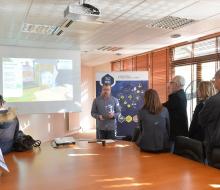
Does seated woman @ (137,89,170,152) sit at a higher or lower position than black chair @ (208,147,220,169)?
higher

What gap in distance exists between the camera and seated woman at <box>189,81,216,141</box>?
310 cm

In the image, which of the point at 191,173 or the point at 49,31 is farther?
the point at 49,31

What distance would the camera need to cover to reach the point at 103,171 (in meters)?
2.12

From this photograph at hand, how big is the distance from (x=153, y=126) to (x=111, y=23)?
182cm

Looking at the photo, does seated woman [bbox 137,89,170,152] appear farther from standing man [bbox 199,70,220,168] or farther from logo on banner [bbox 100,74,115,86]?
logo on banner [bbox 100,74,115,86]

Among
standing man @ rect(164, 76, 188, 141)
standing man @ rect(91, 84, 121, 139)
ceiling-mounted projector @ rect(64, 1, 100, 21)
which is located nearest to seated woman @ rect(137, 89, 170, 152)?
standing man @ rect(164, 76, 188, 141)

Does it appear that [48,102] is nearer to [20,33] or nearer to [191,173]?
[20,33]

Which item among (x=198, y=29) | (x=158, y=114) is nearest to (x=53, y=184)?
(x=158, y=114)

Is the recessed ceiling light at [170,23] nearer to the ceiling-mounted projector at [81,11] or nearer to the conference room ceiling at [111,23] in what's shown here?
the conference room ceiling at [111,23]

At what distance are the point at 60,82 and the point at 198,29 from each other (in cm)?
313

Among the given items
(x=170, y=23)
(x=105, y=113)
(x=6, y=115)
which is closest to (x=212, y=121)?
(x=170, y=23)

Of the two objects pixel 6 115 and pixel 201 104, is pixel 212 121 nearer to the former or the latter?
pixel 201 104

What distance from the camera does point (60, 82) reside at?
604 centimetres

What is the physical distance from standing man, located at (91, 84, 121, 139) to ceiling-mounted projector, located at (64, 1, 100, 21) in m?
1.84
